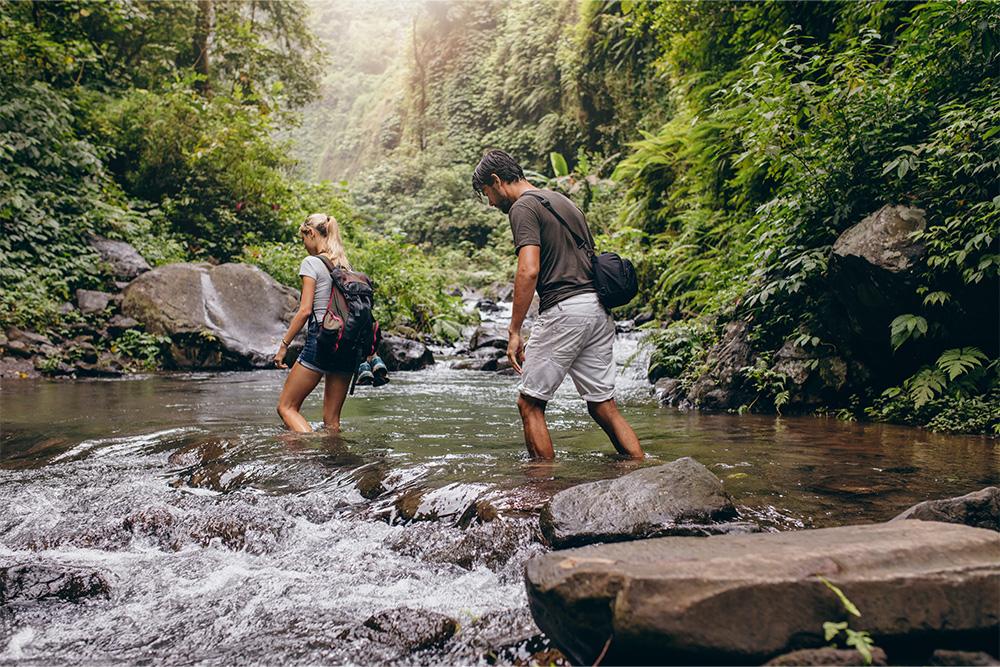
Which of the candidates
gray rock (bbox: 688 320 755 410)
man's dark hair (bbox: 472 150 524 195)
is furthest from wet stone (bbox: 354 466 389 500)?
gray rock (bbox: 688 320 755 410)

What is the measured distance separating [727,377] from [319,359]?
4874 millimetres

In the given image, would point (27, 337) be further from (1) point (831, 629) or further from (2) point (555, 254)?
(1) point (831, 629)

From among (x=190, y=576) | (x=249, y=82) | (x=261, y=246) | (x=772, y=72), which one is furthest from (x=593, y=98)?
(x=190, y=576)

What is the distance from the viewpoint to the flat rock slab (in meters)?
2.12

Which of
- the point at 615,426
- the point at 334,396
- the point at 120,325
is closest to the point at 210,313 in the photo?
the point at 120,325

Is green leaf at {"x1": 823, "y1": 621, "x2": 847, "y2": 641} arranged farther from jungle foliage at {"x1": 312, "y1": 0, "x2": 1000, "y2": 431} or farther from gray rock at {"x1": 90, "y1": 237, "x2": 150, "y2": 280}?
gray rock at {"x1": 90, "y1": 237, "x2": 150, "y2": 280}

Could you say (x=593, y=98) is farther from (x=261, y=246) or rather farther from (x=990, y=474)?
(x=990, y=474)

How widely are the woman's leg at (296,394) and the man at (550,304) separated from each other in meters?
2.16

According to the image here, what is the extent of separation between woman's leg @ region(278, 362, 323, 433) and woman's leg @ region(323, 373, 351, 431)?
0.44ft

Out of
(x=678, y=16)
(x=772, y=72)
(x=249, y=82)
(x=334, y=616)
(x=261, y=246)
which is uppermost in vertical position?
(x=249, y=82)

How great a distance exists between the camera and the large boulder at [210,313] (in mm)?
12656

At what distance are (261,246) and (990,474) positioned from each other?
16600 mm

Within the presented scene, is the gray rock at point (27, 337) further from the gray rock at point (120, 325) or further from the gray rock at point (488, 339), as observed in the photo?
the gray rock at point (488, 339)

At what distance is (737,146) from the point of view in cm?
1059
